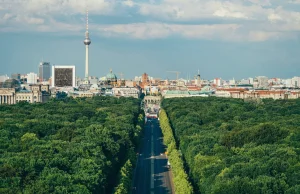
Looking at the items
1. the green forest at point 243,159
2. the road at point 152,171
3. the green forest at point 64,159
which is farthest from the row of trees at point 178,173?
the green forest at point 64,159

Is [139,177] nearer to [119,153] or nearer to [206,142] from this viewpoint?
[119,153]

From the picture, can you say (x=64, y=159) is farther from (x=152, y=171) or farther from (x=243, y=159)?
(x=152, y=171)

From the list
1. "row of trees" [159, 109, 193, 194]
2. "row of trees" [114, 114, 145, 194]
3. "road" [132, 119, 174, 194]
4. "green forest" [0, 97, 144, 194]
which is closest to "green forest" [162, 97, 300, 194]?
"row of trees" [159, 109, 193, 194]

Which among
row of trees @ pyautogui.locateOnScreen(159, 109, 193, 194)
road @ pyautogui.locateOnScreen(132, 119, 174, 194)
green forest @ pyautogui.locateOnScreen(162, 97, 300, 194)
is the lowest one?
road @ pyautogui.locateOnScreen(132, 119, 174, 194)

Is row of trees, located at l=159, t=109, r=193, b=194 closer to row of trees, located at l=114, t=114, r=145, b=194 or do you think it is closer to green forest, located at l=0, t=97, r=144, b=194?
row of trees, located at l=114, t=114, r=145, b=194

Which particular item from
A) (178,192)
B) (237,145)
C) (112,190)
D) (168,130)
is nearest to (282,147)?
(237,145)

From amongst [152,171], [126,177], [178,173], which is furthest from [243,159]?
[152,171]

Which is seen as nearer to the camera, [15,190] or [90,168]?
[15,190]

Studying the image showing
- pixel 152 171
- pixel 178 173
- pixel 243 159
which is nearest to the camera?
pixel 243 159
